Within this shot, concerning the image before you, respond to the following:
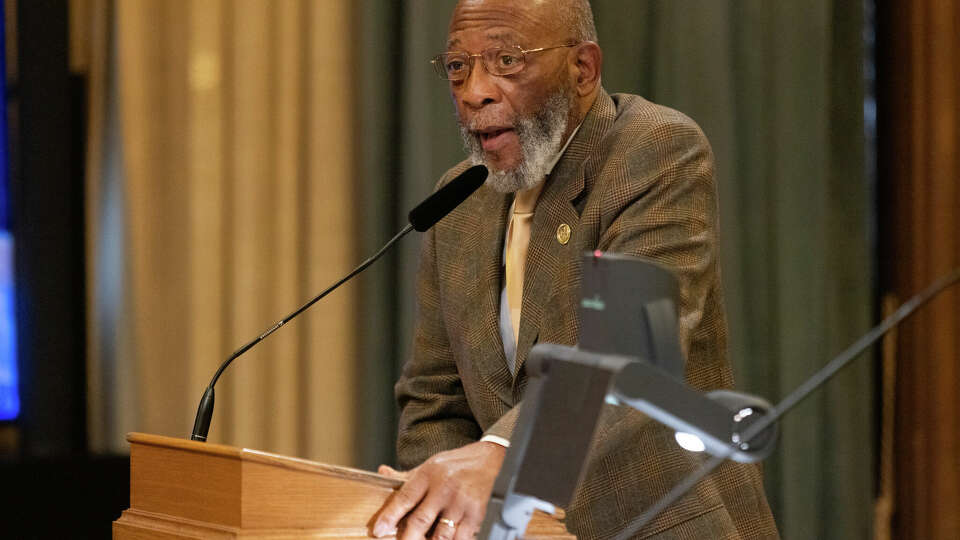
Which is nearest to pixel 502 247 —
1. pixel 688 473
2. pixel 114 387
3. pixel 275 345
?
pixel 688 473

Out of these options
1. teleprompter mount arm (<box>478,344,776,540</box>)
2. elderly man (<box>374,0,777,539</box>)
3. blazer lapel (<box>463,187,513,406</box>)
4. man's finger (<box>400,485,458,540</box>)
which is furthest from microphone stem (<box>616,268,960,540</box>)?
blazer lapel (<box>463,187,513,406</box>)

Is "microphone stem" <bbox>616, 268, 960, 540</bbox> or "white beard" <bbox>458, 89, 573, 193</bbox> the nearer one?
"microphone stem" <bbox>616, 268, 960, 540</bbox>

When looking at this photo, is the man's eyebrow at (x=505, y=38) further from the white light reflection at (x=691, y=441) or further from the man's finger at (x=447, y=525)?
the white light reflection at (x=691, y=441)

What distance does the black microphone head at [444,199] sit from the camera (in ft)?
5.94

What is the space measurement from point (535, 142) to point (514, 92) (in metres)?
0.10

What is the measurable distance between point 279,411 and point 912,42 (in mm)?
2141

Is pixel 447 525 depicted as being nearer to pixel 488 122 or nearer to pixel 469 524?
pixel 469 524

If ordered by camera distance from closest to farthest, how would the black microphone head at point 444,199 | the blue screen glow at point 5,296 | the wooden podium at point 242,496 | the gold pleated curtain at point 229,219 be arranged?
the wooden podium at point 242,496, the black microphone head at point 444,199, the blue screen glow at point 5,296, the gold pleated curtain at point 229,219

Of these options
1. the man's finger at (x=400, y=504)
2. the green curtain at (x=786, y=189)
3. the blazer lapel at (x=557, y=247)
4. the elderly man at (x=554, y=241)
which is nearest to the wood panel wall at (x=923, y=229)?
the green curtain at (x=786, y=189)

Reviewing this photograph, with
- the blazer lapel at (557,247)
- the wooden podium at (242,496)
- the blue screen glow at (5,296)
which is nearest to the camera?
the wooden podium at (242,496)

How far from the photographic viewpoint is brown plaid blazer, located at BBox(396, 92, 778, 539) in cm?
187

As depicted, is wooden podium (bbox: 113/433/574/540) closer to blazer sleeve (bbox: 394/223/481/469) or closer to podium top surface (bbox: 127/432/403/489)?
podium top surface (bbox: 127/432/403/489)

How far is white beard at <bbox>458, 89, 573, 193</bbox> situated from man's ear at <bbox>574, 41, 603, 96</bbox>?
0.14 ft

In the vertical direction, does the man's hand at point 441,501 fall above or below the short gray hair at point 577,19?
below
